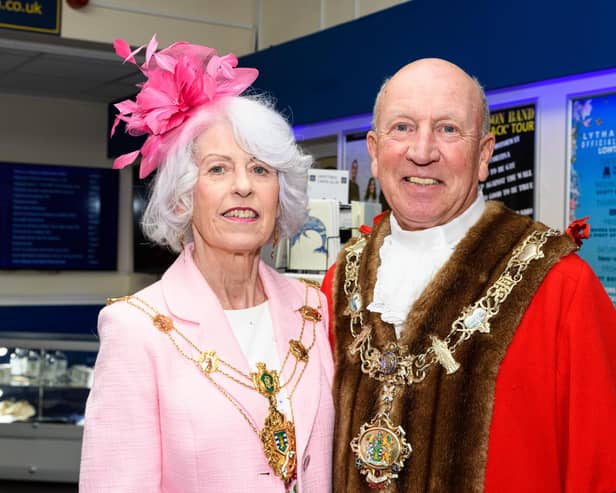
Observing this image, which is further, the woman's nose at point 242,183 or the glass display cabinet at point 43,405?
the glass display cabinet at point 43,405

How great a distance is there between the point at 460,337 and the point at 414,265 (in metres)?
0.24

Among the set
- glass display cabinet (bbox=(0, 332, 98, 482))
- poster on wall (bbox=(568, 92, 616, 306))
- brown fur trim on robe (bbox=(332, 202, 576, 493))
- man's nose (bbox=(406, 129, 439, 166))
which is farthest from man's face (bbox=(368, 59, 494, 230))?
glass display cabinet (bbox=(0, 332, 98, 482))

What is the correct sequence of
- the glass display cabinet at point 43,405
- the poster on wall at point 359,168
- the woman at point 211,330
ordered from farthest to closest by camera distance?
the poster on wall at point 359,168, the glass display cabinet at point 43,405, the woman at point 211,330

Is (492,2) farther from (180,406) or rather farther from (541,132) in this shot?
(180,406)

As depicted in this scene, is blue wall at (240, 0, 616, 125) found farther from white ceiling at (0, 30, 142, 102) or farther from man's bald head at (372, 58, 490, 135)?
man's bald head at (372, 58, 490, 135)

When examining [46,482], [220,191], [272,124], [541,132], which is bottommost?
[46,482]

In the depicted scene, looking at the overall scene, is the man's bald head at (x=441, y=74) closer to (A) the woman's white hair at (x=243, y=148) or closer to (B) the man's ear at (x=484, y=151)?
(B) the man's ear at (x=484, y=151)

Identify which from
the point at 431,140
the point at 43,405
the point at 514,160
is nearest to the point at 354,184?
the point at 514,160

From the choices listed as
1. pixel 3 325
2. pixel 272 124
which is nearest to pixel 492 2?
pixel 272 124

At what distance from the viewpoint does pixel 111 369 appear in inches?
68.1

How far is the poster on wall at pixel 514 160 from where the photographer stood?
430 cm

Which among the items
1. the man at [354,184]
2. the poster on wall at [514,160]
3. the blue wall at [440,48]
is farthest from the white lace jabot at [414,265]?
the man at [354,184]

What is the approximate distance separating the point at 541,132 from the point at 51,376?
8.98 ft

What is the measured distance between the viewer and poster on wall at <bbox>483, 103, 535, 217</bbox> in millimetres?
4305
